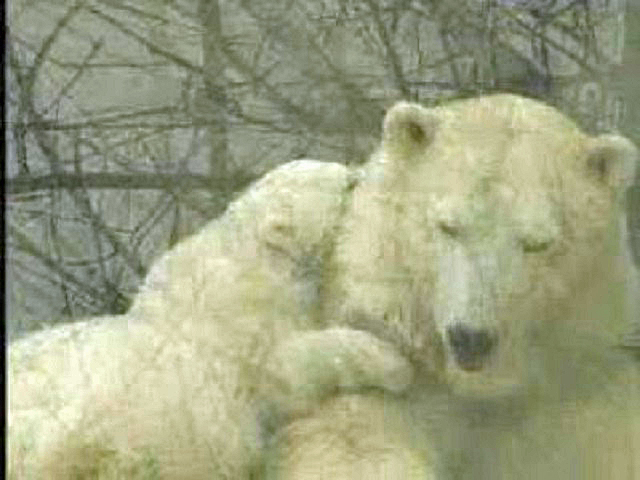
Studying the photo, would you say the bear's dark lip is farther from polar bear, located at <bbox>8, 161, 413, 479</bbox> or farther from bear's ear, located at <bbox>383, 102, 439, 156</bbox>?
bear's ear, located at <bbox>383, 102, 439, 156</bbox>

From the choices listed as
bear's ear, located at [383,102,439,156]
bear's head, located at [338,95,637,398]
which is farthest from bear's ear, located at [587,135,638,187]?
bear's ear, located at [383,102,439,156]

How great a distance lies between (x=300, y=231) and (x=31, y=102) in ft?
0.79

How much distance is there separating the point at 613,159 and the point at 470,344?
0.19 metres

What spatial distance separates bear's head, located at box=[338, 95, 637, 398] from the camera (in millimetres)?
3078

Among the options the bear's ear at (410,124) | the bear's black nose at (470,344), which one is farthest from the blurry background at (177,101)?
the bear's black nose at (470,344)

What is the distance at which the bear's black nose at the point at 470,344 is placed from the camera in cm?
307

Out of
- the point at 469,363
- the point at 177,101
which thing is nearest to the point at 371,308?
the point at 469,363

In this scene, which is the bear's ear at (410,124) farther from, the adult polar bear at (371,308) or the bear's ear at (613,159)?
the bear's ear at (613,159)

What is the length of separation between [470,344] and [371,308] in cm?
10

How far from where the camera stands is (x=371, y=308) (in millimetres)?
3133

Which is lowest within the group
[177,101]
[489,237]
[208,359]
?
[208,359]

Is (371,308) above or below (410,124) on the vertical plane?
below

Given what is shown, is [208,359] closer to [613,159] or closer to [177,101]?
[177,101]

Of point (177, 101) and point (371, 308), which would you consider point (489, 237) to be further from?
point (177, 101)
